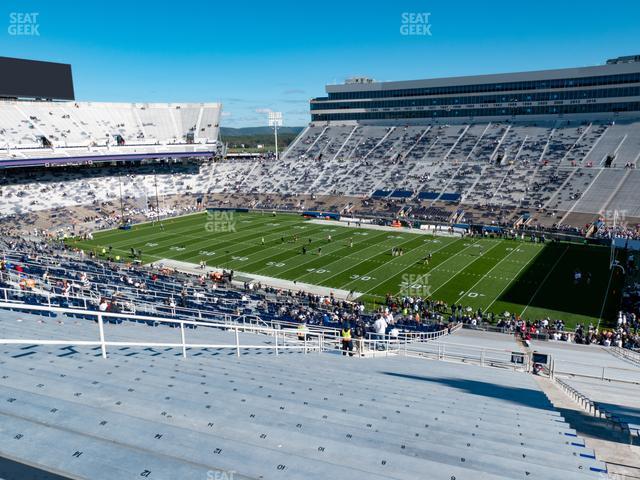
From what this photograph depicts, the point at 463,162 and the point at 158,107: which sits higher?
the point at 158,107

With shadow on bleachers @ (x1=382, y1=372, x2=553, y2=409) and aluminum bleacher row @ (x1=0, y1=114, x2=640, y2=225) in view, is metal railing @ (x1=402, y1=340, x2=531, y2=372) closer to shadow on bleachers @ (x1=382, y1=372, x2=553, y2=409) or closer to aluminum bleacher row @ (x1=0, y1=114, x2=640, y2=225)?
shadow on bleachers @ (x1=382, y1=372, x2=553, y2=409)

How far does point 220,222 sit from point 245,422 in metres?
47.7

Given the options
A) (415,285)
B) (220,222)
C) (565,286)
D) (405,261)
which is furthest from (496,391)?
(220,222)

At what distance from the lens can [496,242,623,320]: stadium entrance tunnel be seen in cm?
2602

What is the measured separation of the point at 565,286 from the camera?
2956cm

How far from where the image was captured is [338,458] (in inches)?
177

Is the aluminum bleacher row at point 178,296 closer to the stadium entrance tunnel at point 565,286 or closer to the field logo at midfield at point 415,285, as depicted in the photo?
the field logo at midfield at point 415,285

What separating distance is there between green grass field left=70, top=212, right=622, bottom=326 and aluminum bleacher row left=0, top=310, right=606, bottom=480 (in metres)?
19.9

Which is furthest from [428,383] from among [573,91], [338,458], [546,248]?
[573,91]

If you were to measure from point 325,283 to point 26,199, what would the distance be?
4013 cm

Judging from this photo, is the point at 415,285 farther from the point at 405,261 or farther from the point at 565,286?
the point at 565,286

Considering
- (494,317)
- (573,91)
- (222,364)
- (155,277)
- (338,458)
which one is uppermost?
(573,91)

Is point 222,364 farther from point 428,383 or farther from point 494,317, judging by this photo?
point 494,317

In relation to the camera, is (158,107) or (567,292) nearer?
(567,292)
